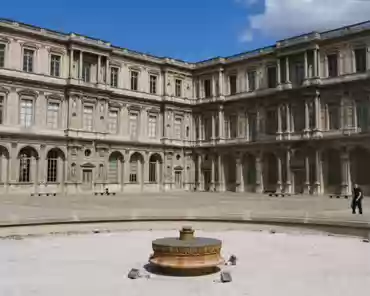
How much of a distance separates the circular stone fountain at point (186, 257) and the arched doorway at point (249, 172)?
114 ft

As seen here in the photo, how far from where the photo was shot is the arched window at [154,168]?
4478cm

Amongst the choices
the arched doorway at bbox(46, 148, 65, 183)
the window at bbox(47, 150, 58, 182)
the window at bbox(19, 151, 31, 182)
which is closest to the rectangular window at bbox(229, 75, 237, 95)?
the arched doorway at bbox(46, 148, 65, 183)

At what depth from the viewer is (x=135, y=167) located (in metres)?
43.7

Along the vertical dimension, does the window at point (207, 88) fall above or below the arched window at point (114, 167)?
above

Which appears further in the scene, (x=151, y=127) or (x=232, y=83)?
(x=232, y=83)

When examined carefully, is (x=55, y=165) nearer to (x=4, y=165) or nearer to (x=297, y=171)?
(x=4, y=165)

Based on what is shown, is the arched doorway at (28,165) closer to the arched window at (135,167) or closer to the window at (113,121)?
the window at (113,121)

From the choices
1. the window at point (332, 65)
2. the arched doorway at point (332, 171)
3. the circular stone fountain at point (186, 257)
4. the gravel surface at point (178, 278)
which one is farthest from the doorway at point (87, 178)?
the circular stone fountain at point (186, 257)

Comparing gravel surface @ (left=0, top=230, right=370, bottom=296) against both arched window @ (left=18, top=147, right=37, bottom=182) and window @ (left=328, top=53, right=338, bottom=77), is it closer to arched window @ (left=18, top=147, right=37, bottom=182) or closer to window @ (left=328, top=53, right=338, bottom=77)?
arched window @ (left=18, top=147, right=37, bottom=182)

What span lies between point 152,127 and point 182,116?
3832 millimetres

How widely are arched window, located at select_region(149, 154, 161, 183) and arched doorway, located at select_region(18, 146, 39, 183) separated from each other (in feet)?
39.3

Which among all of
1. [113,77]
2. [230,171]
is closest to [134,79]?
[113,77]

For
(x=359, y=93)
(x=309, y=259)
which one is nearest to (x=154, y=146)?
(x=359, y=93)

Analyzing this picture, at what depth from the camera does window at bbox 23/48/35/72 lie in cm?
3684
